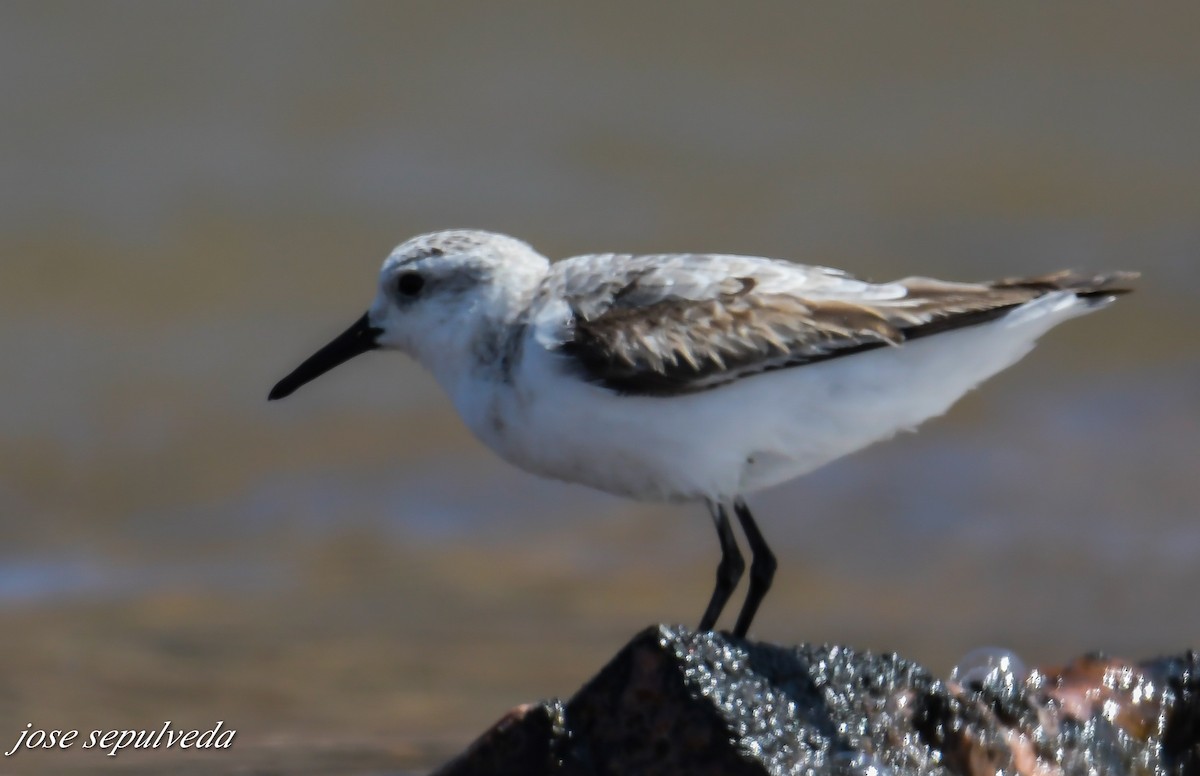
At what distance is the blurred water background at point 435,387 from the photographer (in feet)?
26.9

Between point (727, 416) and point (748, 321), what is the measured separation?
31cm

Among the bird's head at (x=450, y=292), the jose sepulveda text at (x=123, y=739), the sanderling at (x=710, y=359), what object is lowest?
the jose sepulveda text at (x=123, y=739)

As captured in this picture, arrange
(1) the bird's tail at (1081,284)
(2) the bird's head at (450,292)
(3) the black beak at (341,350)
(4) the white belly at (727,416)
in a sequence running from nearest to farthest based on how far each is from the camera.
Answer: (4) the white belly at (727,416) → (1) the bird's tail at (1081,284) → (2) the bird's head at (450,292) → (3) the black beak at (341,350)

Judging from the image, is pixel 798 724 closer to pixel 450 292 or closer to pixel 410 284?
pixel 450 292

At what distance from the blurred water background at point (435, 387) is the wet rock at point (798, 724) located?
226 centimetres

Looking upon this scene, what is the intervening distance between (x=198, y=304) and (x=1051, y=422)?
18.2 ft

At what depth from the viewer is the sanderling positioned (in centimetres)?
491

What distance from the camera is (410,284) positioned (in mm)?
5477

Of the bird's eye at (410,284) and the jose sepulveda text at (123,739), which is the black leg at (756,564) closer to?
the bird's eye at (410,284)

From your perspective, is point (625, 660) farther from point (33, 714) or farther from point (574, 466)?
point (33, 714)

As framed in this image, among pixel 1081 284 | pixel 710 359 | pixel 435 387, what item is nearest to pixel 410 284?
pixel 710 359

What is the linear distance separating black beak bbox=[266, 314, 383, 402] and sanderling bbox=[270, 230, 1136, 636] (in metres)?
0.34

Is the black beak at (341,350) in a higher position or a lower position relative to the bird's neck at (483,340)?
higher

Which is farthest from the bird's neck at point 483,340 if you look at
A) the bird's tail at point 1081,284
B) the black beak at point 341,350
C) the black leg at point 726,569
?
the bird's tail at point 1081,284
